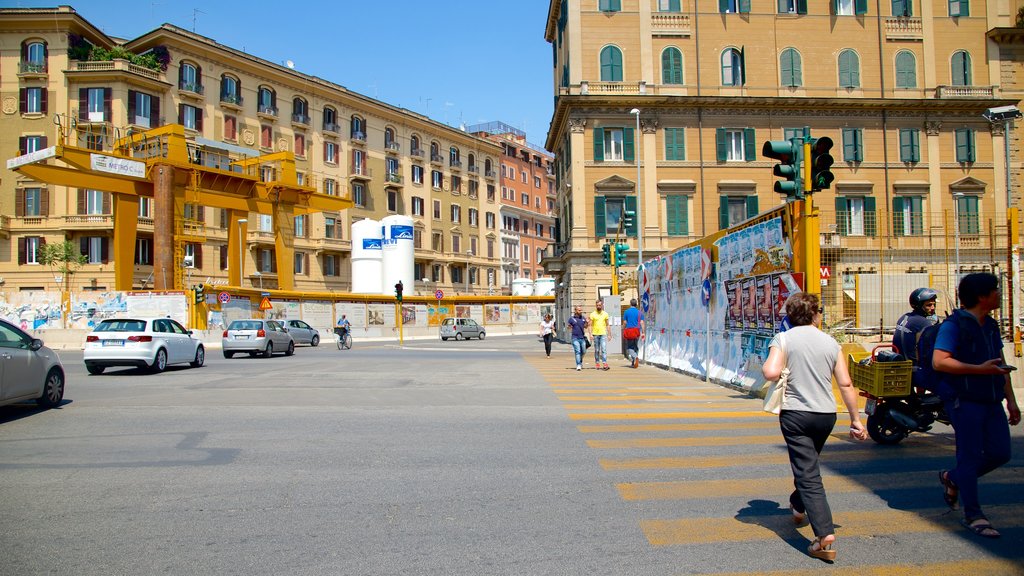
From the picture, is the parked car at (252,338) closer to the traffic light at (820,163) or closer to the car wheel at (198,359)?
the car wheel at (198,359)

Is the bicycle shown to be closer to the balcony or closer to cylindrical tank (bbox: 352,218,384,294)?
cylindrical tank (bbox: 352,218,384,294)

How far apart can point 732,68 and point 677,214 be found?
8.56 metres

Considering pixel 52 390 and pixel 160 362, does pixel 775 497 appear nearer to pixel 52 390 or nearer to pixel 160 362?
pixel 52 390

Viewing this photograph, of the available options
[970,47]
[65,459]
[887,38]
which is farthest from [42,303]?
[970,47]

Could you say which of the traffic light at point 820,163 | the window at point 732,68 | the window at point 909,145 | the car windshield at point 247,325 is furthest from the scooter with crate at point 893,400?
the window at point 909,145

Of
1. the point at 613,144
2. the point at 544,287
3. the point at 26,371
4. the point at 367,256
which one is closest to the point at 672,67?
the point at 613,144

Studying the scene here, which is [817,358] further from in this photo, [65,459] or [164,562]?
Answer: [65,459]

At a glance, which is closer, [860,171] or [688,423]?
[688,423]

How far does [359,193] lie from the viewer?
6562cm

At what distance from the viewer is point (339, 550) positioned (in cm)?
482

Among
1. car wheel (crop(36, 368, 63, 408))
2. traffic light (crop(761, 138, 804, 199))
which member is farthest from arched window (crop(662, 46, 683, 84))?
car wheel (crop(36, 368, 63, 408))

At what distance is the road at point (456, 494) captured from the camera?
15.4ft

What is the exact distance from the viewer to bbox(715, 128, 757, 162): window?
39.7 metres

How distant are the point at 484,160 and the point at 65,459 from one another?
75402mm
